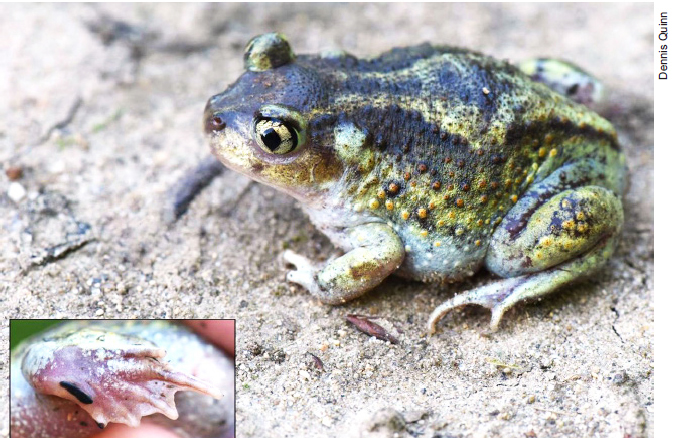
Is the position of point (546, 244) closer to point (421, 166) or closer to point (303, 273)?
point (421, 166)

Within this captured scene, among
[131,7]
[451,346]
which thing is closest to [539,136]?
[451,346]

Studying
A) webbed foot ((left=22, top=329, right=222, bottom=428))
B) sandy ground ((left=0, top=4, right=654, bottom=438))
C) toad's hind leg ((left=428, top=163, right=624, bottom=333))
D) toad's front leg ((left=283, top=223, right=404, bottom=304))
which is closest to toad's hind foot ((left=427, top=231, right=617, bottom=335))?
toad's hind leg ((left=428, top=163, right=624, bottom=333))

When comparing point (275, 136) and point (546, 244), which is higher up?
point (275, 136)

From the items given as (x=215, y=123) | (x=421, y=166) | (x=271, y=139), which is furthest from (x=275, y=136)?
(x=421, y=166)

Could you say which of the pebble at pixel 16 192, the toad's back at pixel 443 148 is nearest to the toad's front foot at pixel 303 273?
the toad's back at pixel 443 148

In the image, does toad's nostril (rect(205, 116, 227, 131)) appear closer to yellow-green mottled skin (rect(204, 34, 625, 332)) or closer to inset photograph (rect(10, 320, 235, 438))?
yellow-green mottled skin (rect(204, 34, 625, 332))

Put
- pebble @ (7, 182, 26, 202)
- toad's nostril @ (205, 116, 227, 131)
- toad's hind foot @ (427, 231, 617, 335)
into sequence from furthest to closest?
pebble @ (7, 182, 26, 202), toad's hind foot @ (427, 231, 617, 335), toad's nostril @ (205, 116, 227, 131)
